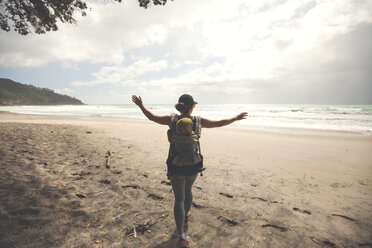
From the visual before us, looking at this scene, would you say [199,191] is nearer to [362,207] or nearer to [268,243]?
[268,243]

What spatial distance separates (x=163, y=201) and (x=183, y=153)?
1.88 meters

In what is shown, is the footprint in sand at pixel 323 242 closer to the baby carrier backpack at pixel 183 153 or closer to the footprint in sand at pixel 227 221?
the footprint in sand at pixel 227 221

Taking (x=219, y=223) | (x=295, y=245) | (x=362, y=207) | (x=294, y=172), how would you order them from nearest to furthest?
(x=295, y=245), (x=219, y=223), (x=362, y=207), (x=294, y=172)

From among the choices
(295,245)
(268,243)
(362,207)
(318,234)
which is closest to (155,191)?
(268,243)

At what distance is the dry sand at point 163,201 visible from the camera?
261cm

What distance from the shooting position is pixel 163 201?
11.9 feet

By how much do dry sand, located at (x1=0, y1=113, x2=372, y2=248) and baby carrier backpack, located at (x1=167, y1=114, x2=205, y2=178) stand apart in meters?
1.23

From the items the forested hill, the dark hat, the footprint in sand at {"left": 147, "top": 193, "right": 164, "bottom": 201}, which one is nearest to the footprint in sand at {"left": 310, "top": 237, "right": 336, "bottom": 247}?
the footprint in sand at {"left": 147, "top": 193, "right": 164, "bottom": 201}

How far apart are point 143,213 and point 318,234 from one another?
3155mm

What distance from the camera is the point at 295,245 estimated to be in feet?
8.36

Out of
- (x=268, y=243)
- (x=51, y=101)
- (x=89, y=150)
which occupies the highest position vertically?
(x=51, y=101)

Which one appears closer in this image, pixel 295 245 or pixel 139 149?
pixel 295 245

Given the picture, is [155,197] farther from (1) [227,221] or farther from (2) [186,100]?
(2) [186,100]

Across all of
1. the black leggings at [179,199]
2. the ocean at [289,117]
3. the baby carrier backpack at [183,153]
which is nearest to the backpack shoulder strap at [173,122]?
the baby carrier backpack at [183,153]
